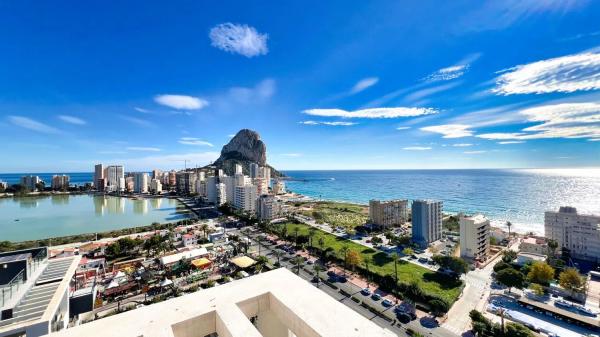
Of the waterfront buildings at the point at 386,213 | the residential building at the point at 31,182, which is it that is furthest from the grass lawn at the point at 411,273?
the residential building at the point at 31,182

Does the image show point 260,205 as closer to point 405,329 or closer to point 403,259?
point 403,259

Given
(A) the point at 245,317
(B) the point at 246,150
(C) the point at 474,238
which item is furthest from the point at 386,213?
(B) the point at 246,150

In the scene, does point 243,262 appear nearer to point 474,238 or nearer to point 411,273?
point 411,273

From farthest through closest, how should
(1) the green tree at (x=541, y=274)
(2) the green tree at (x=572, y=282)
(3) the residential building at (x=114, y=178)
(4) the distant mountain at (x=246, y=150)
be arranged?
(4) the distant mountain at (x=246, y=150)
(3) the residential building at (x=114, y=178)
(1) the green tree at (x=541, y=274)
(2) the green tree at (x=572, y=282)

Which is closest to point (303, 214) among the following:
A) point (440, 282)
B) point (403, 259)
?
point (403, 259)

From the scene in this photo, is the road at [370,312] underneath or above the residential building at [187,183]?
underneath

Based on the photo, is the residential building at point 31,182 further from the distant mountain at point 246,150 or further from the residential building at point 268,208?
the residential building at point 268,208

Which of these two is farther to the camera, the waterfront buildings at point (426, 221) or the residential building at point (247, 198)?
the residential building at point (247, 198)
